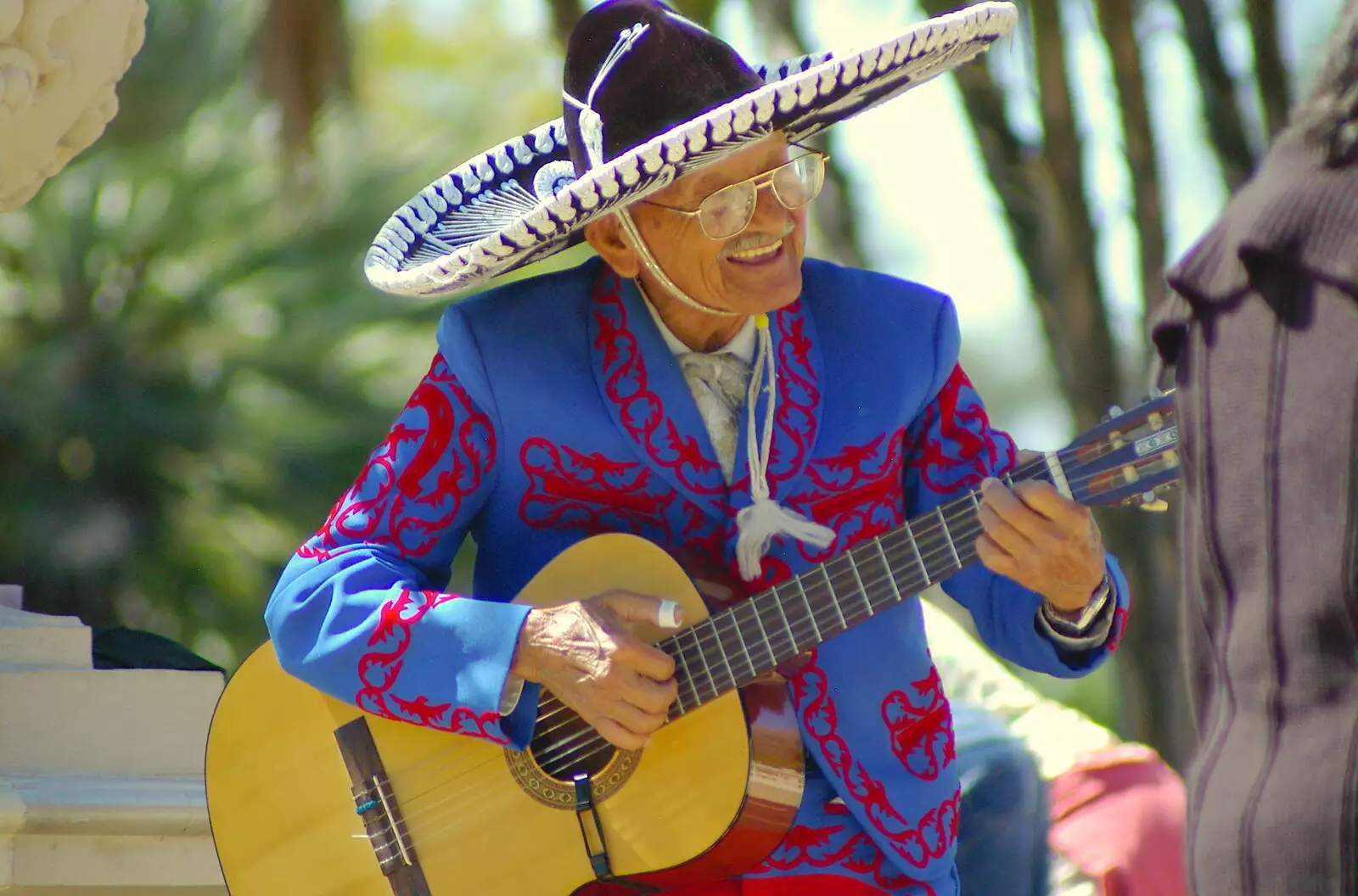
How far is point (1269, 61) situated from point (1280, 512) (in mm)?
6640

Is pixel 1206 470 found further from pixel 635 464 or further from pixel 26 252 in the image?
pixel 26 252

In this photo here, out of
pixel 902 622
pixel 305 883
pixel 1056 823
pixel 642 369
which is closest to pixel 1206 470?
pixel 902 622

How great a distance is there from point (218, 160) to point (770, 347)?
8569 millimetres

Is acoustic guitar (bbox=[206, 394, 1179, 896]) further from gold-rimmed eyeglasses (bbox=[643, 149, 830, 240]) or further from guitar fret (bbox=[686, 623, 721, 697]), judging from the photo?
gold-rimmed eyeglasses (bbox=[643, 149, 830, 240])

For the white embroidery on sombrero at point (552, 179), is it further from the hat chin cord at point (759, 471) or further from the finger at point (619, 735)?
the finger at point (619, 735)

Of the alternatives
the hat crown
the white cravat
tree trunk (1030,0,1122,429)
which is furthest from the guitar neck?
tree trunk (1030,0,1122,429)

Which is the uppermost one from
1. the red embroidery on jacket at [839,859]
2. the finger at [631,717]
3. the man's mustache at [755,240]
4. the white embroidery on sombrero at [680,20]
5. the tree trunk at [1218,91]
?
the white embroidery on sombrero at [680,20]

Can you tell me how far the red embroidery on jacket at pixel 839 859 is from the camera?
9.46ft

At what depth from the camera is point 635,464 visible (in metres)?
3.06

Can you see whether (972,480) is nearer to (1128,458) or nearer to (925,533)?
(925,533)

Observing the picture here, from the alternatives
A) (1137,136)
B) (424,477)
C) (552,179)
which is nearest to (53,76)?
(552,179)

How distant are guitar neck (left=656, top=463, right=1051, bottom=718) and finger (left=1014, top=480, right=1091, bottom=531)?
4.7 inches

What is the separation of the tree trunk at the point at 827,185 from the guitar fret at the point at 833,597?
5728 millimetres

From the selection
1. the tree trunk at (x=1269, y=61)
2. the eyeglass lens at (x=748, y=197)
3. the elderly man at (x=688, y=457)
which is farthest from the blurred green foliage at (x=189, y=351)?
the eyeglass lens at (x=748, y=197)
